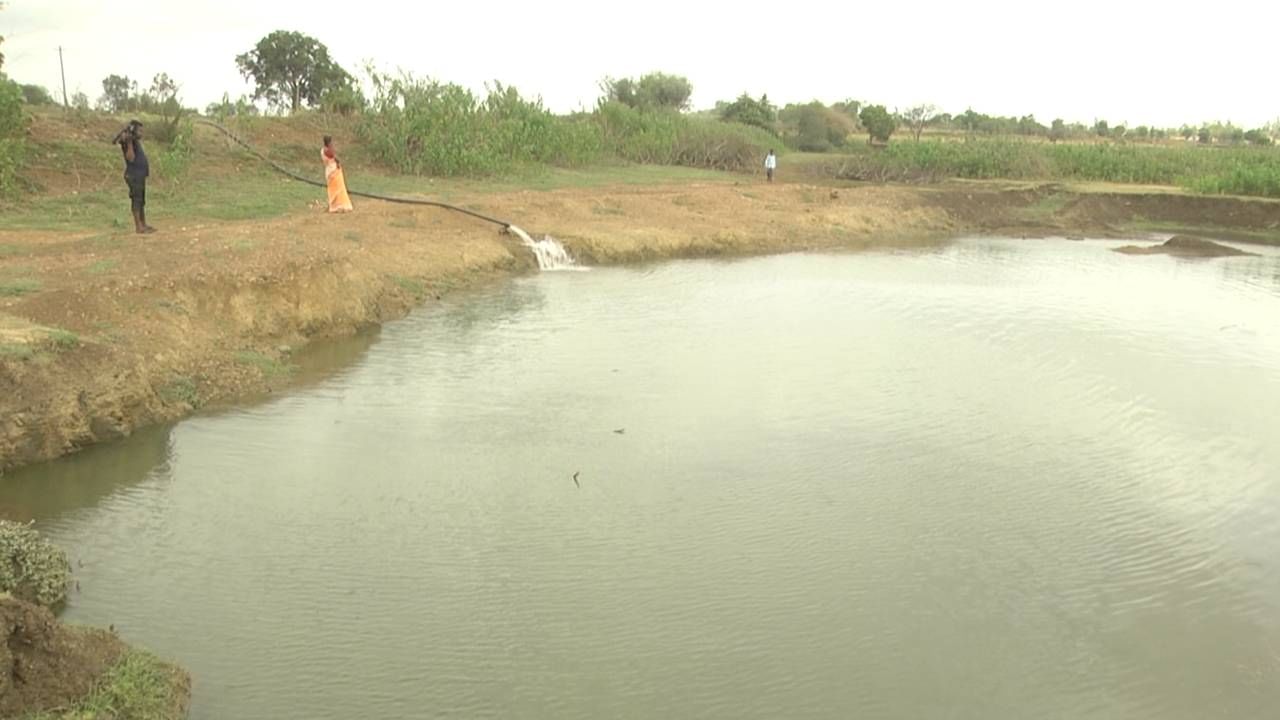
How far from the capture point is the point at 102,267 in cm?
996

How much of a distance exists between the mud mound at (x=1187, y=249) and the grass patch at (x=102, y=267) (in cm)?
1855

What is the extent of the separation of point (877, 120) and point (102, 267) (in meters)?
40.4

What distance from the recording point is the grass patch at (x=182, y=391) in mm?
8219

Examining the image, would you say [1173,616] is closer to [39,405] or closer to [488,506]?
[488,506]

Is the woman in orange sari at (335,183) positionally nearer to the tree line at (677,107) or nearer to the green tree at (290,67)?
the tree line at (677,107)

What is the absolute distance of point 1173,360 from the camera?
10.8m

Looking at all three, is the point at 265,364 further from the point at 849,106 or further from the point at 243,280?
the point at 849,106

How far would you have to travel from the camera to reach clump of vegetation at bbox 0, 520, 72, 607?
16.3 ft

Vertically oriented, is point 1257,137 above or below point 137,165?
above

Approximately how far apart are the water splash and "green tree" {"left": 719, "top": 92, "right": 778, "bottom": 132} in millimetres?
27297

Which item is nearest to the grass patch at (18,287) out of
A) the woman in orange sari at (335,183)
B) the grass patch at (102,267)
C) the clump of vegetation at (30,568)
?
the grass patch at (102,267)

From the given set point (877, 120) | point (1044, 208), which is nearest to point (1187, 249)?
point (1044, 208)

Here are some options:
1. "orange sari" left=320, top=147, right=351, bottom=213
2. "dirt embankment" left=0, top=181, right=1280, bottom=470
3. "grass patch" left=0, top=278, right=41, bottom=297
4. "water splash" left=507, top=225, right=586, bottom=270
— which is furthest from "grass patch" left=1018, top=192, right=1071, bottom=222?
"grass patch" left=0, top=278, right=41, bottom=297

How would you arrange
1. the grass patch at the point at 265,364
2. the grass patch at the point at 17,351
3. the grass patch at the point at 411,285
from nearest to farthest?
the grass patch at the point at 17,351, the grass patch at the point at 265,364, the grass patch at the point at 411,285
